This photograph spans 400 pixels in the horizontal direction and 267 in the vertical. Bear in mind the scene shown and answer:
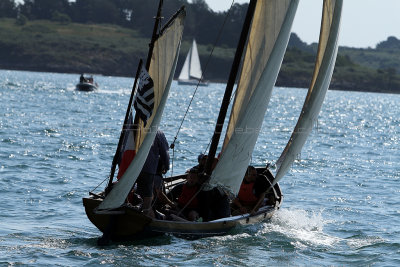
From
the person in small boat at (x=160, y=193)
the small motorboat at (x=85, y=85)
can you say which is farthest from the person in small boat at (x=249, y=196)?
the small motorboat at (x=85, y=85)

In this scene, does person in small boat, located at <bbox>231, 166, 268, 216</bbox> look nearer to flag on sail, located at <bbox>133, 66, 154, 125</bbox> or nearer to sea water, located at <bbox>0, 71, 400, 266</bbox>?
sea water, located at <bbox>0, 71, 400, 266</bbox>

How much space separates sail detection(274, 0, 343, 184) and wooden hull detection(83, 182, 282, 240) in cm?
208

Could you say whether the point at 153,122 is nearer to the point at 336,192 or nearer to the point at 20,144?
the point at 336,192

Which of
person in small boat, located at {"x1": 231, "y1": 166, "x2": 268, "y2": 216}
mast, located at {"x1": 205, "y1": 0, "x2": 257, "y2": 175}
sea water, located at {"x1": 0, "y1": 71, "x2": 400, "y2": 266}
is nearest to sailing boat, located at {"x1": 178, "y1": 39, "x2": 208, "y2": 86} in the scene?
sea water, located at {"x1": 0, "y1": 71, "x2": 400, "y2": 266}

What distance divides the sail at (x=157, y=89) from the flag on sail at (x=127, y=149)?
1.04ft

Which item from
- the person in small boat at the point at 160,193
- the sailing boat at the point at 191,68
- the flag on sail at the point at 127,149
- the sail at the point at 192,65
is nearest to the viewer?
the flag on sail at the point at 127,149

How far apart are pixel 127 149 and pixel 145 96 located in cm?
138

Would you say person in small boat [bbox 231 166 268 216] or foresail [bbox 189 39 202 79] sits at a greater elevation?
foresail [bbox 189 39 202 79]

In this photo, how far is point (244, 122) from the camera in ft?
59.2

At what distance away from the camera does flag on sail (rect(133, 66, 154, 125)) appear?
1686cm

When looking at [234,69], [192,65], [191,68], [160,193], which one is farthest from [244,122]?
[191,68]

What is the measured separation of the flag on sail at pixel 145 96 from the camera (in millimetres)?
16859

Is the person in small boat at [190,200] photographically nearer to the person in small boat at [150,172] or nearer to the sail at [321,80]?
the person in small boat at [150,172]

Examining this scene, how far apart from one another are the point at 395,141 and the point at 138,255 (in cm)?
4155
